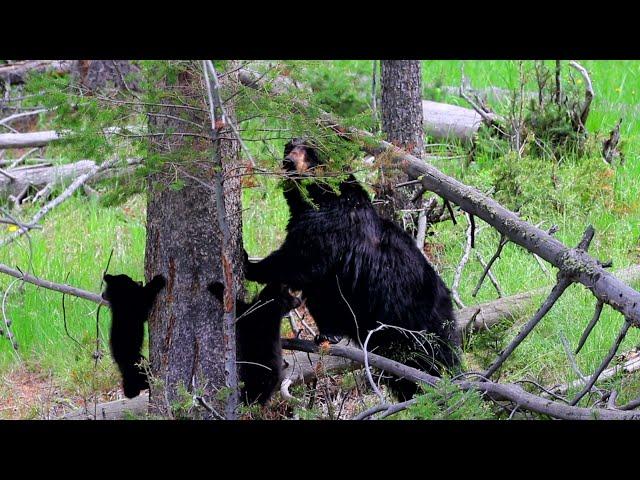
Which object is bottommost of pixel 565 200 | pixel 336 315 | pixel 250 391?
pixel 250 391

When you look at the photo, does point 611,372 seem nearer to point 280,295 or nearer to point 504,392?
point 504,392

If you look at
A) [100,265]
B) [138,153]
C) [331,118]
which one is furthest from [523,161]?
[100,265]

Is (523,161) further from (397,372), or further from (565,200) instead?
(397,372)

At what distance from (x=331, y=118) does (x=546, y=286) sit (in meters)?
3.52

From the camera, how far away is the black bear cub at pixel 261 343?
215 inches

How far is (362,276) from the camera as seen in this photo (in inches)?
238

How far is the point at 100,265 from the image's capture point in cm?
851

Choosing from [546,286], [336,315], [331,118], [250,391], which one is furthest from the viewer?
[546,286]

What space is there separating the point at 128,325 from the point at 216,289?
86 cm

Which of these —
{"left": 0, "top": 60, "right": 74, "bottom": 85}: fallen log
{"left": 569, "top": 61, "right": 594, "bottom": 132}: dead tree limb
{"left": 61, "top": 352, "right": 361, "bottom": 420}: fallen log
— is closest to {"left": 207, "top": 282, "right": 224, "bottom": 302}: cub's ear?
{"left": 61, "top": 352, "right": 361, "bottom": 420}: fallen log

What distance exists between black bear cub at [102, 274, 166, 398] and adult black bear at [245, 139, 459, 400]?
106 cm

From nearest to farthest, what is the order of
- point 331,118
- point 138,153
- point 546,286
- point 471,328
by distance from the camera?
point 138,153 → point 331,118 → point 471,328 → point 546,286

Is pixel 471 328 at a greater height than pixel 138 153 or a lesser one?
lesser

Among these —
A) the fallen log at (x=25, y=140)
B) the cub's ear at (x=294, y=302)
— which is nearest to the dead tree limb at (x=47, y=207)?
the fallen log at (x=25, y=140)
